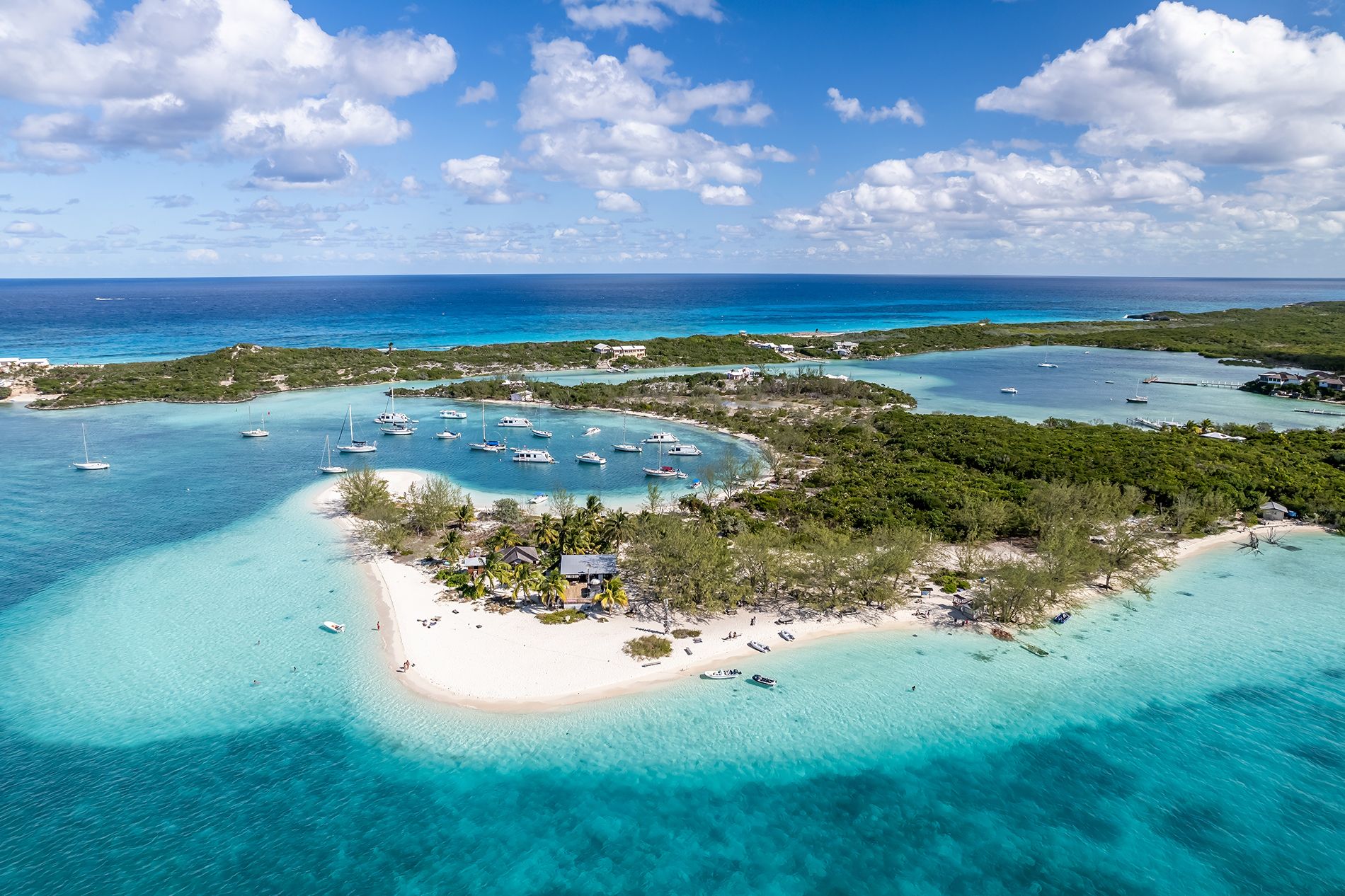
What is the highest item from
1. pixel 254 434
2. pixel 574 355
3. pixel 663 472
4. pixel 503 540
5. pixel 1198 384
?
pixel 574 355

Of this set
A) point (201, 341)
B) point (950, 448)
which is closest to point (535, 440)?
point (950, 448)

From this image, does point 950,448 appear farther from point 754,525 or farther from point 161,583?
point 161,583

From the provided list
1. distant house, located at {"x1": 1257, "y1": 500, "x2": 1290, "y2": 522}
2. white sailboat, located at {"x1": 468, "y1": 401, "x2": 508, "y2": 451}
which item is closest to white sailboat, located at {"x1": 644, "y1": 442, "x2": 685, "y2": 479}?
white sailboat, located at {"x1": 468, "y1": 401, "x2": 508, "y2": 451}

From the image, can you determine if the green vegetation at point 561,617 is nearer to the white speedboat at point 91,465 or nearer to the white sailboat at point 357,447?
the white sailboat at point 357,447

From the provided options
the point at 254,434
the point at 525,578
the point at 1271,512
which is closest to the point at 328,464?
the point at 254,434

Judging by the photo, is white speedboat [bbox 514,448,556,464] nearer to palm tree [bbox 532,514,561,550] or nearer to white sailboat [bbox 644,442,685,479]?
white sailboat [bbox 644,442,685,479]

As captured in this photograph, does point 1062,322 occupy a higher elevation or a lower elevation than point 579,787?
higher

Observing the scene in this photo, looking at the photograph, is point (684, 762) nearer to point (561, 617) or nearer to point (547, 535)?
point (561, 617)
